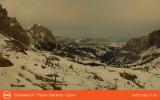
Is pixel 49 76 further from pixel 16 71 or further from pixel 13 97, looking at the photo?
pixel 13 97

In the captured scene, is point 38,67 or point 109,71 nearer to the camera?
point 38,67

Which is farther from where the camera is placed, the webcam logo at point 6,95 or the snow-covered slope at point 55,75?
the snow-covered slope at point 55,75

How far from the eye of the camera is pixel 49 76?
94.0 meters

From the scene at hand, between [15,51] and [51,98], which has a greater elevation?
[15,51]

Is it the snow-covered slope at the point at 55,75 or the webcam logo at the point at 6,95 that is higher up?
the snow-covered slope at the point at 55,75

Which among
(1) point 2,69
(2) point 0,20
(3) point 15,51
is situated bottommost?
(1) point 2,69

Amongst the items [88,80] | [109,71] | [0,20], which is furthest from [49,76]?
[0,20]

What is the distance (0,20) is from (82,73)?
81707mm

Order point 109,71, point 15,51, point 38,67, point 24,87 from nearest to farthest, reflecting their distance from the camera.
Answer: point 24,87 < point 38,67 < point 15,51 < point 109,71

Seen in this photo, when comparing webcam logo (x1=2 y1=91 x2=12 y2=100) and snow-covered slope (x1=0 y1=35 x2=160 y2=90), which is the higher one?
snow-covered slope (x1=0 y1=35 x2=160 y2=90)

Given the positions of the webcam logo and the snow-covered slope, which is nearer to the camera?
the webcam logo

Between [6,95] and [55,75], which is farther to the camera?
[55,75]

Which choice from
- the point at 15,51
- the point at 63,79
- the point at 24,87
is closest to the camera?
the point at 24,87

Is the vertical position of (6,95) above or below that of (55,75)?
below
